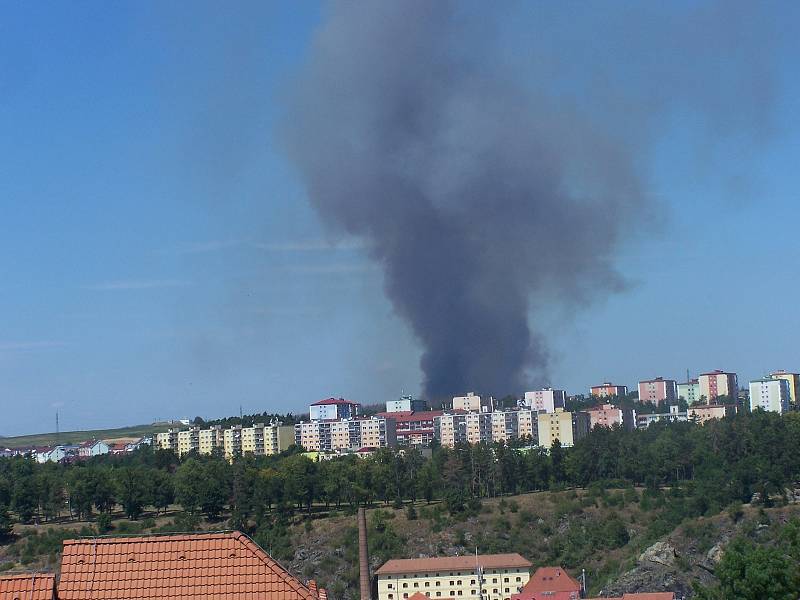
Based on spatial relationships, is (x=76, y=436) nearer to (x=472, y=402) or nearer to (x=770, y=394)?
(x=472, y=402)

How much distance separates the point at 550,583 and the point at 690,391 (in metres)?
101

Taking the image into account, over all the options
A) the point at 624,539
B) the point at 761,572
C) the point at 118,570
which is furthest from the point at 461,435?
the point at 118,570

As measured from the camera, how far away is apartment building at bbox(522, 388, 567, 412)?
4764 inches

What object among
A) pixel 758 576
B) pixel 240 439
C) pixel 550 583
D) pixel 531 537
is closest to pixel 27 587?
pixel 758 576

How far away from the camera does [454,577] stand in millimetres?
45719

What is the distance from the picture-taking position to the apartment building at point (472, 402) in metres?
116

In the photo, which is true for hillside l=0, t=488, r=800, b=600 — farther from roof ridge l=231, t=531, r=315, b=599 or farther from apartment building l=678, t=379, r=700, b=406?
apartment building l=678, t=379, r=700, b=406

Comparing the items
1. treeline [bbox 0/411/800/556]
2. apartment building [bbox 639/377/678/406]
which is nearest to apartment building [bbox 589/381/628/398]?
apartment building [bbox 639/377/678/406]

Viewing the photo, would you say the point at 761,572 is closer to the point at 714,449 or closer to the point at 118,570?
the point at 118,570

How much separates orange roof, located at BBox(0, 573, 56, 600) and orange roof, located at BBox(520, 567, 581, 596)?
1122 inches

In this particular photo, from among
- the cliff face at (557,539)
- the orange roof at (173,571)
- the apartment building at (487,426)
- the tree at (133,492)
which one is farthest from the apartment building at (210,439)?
the orange roof at (173,571)

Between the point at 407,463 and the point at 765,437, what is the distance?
760 inches

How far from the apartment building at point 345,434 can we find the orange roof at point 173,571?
90.6m

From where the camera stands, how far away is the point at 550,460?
64062 mm
